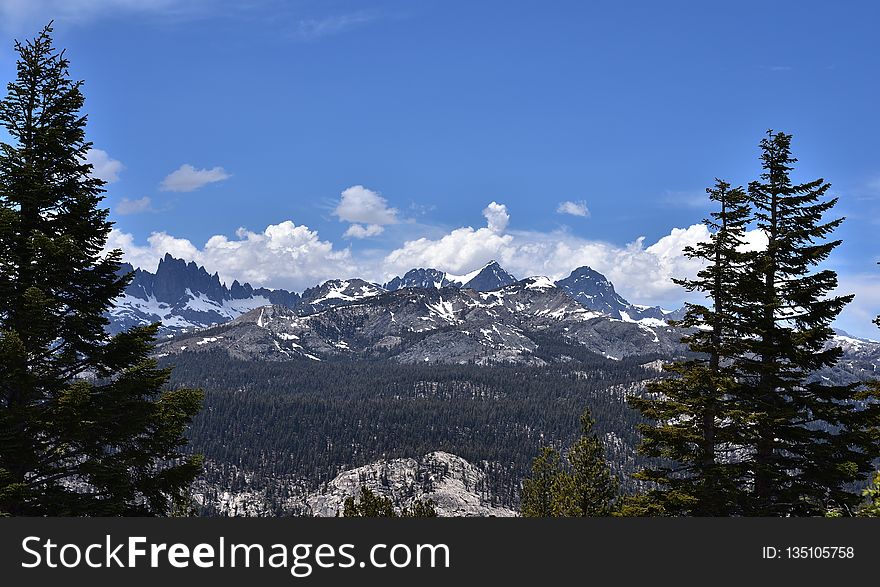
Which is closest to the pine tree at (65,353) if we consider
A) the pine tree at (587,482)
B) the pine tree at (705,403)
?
the pine tree at (705,403)

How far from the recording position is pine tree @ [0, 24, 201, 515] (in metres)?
17.2

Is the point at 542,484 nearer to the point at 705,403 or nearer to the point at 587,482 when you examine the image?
the point at 587,482

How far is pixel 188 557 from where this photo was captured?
43.0 feet

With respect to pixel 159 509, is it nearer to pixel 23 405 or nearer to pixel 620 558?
pixel 23 405

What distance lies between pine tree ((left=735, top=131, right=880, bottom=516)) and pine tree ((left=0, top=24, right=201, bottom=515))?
20178 mm

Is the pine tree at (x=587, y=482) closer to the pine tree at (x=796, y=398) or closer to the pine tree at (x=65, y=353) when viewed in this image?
the pine tree at (x=796, y=398)

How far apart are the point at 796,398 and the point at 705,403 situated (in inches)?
160

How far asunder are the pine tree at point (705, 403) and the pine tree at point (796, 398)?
748 mm

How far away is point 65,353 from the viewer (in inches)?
743

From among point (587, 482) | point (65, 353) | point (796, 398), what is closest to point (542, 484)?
point (587, 482)

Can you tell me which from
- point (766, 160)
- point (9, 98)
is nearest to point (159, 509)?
point (9, 98)

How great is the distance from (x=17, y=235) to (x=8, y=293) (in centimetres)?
177

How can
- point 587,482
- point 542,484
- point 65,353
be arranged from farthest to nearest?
point 542,484
point 587,482
point 65,353

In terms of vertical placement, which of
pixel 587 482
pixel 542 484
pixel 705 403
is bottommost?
pixel 542 484
